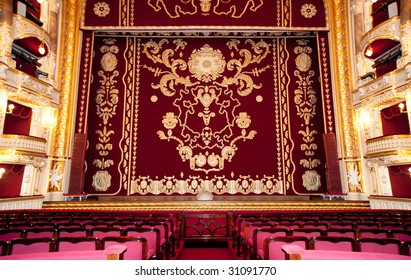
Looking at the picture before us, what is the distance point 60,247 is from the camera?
1.97 metres

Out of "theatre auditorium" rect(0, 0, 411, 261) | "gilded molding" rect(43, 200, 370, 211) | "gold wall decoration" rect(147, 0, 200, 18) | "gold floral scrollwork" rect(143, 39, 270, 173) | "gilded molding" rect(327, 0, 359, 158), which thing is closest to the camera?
"gilded molding" rect(43, 200, 370, 211)

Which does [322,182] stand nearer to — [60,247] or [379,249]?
[379,249]

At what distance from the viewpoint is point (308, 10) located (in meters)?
9.02

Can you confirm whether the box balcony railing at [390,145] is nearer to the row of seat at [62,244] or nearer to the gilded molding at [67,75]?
the row of seat at [62,244]

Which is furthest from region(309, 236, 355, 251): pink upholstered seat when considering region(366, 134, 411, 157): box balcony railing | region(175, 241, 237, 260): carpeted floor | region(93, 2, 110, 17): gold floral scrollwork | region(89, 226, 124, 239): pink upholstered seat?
region(93, 2, 110, 17): gold floral scrollwork

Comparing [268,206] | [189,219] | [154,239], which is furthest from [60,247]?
[268,206]

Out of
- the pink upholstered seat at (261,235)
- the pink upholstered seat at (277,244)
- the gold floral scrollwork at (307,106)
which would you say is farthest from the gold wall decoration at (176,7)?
the pink upholstered seat at (277,244)

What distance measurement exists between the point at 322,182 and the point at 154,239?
25.6 feet

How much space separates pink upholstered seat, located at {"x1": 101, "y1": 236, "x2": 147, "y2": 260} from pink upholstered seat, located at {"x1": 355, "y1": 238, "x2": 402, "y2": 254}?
168 centimetres

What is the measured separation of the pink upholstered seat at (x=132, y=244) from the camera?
1.97 meters

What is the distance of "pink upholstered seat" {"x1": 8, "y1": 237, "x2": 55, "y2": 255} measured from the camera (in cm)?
191

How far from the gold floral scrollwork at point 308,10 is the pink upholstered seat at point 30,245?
394 inches

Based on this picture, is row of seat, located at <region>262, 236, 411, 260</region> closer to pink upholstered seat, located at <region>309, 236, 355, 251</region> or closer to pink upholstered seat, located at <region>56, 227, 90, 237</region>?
pink upholstered seat, located at <region>309, 236, 355, 251</region>

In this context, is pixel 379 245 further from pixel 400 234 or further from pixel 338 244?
pixel 400 234
